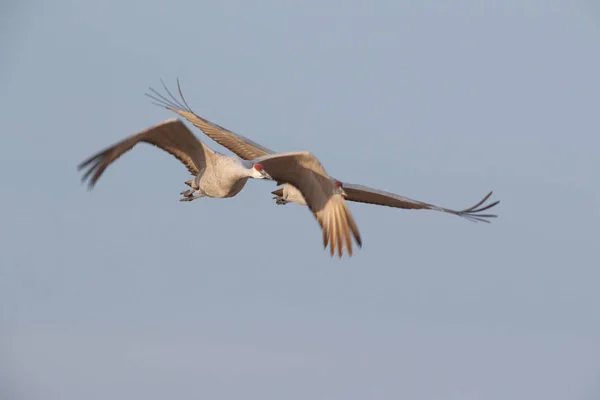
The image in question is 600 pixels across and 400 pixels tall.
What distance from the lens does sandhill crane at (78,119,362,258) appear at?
24.6 m

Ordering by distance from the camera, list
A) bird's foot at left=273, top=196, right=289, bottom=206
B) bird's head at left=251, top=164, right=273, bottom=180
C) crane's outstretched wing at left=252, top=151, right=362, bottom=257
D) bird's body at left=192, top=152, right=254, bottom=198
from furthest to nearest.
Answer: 1. bird's foot at left=273, top=196, right=289, bottom=206
2. bird's body at left=192, top=152, right=254, bottom=198
3. bird's head at left=251, top=164, right=273, bottom=180
4. crane's outstretched wing at left=252, top=151, right=362, bottom=257

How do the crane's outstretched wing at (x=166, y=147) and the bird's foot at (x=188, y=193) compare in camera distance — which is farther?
the bird's foot at (x=188, y=193)

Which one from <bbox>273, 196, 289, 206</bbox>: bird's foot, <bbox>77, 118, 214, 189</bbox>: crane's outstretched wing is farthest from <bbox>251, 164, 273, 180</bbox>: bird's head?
<bbox>273, 196, 289, 206</bbox>: bird's foot

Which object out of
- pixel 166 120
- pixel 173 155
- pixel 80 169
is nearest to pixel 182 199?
pixel 173 155

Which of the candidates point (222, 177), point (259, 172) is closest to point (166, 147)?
point (222, 177)

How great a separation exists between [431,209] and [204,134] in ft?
17.8

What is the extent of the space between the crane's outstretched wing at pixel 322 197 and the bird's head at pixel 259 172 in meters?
0.24

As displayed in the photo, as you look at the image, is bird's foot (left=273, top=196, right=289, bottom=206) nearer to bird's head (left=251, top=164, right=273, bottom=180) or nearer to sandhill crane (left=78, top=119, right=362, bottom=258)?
sandhill crane (left=78, top=119, right=362, bottom=258)

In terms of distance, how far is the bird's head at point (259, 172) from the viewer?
26.3m

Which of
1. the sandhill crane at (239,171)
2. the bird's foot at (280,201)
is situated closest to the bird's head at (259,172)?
the sandhill crane at (239,171)

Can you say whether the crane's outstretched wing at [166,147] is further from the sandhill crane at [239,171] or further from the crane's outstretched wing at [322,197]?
the crane's outstretched wing at [322,197]

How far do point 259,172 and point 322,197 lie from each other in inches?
55.5

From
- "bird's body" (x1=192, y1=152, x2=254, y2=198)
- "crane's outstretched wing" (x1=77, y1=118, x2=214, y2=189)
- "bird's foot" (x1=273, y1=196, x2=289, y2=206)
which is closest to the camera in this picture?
"crane's outstretched wing" (x1=77, y1=118, x2=214, y2=189)

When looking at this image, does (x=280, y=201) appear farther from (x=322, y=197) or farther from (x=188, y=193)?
(x=322, y=197)
